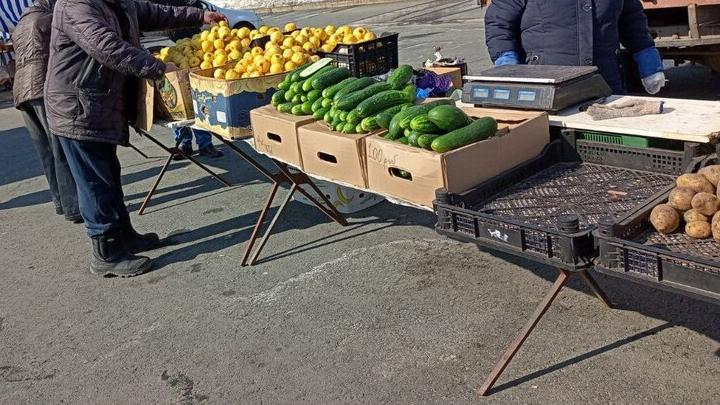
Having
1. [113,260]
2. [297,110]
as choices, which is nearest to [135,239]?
[113,260]

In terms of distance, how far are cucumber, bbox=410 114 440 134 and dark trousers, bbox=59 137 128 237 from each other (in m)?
2.66

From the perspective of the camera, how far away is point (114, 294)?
5.17 metres

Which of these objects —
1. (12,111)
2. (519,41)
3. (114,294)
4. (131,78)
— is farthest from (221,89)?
(12,111)

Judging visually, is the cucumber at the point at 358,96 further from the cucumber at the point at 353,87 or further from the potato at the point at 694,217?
the potato at the point at 694,217

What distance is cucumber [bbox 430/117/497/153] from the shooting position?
11.4 ft

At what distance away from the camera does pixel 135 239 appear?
5.88 metres

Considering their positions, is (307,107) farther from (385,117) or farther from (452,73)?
(452,73)

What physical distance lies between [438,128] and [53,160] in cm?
465

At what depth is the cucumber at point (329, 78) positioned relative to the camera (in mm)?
4637

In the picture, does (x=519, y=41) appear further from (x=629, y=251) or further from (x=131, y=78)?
(x=131, y=78)

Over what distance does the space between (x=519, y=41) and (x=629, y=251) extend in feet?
8.08

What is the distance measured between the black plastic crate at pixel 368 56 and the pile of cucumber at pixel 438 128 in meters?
1.49

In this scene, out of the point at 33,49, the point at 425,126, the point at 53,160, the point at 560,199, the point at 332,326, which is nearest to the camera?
the point at 560,199

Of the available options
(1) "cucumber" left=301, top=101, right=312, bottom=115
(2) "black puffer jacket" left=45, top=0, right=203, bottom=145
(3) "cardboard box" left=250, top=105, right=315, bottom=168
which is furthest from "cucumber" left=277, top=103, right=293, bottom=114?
A: (2) "black puffer jacket" left=45, top=0, right=203, bottom=145
